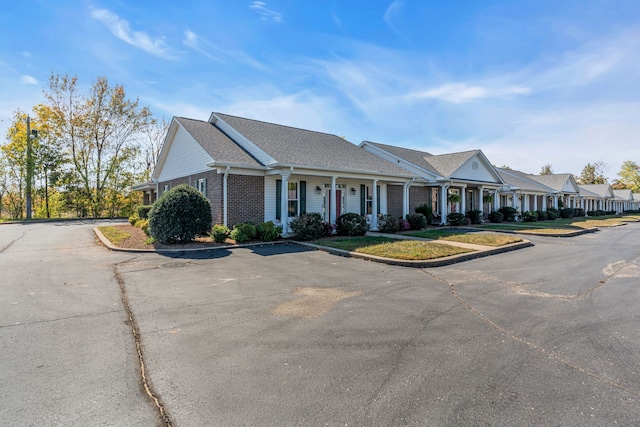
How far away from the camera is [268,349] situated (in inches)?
146

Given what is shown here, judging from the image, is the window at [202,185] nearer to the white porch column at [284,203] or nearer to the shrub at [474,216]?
the white porch column at [284,203]

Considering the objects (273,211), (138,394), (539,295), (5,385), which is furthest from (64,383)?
(273,211)

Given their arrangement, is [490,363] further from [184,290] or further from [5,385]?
[184,290]

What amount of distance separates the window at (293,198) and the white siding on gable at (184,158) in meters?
3.68

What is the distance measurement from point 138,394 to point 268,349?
1.30 m

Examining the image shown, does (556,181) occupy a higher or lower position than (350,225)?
higher

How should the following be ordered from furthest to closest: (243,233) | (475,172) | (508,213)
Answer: (508,213)
(475,172)
(243,233)

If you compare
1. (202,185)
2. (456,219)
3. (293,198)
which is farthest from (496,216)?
(202,185)

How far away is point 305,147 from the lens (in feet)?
57.0

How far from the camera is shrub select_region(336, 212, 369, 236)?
1448cm

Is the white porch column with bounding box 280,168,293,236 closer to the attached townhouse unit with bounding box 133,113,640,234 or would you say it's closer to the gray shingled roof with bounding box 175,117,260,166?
the attached townhouse unit with bounding box 133,113,640,234

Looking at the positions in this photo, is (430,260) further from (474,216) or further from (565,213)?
(565,213)

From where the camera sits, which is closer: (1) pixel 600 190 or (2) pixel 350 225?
(2) pixel 350 225

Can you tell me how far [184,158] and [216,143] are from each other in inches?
133
